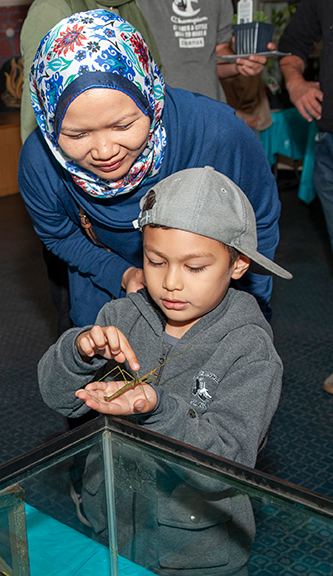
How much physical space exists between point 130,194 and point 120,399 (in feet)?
2.05

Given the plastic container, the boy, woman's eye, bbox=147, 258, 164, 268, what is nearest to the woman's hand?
the boy

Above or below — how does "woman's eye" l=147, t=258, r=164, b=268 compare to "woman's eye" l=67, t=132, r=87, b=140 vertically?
below

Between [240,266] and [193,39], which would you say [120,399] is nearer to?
[240,266]

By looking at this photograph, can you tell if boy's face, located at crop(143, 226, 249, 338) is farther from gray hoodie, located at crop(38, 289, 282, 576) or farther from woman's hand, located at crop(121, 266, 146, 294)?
woman's hand, located at crop(121, 266, 146, 294)

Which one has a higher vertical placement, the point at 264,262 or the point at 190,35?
the point at 190,35

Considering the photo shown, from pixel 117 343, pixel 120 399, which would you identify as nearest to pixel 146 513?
pixel 120 399

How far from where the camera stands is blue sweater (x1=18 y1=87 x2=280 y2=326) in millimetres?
1440

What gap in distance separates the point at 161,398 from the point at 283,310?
227 centimetres

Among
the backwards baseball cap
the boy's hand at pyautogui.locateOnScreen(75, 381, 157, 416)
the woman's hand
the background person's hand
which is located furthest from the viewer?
the background person's hand

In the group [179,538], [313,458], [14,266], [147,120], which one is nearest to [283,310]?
[313,458]

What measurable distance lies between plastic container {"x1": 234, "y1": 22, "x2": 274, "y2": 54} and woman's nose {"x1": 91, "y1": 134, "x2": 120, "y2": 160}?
49.3 inches

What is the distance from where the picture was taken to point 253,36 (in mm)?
2232

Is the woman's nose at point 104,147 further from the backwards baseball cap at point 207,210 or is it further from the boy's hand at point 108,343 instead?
the boy's hand at point 108,343

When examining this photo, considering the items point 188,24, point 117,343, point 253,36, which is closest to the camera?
point 117,343
